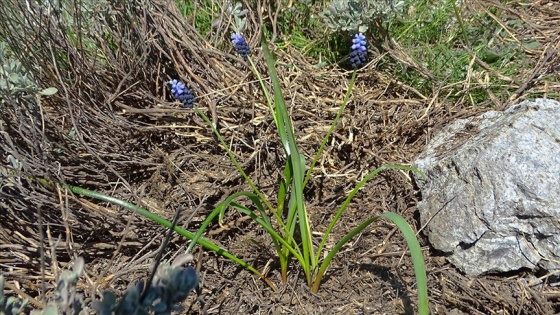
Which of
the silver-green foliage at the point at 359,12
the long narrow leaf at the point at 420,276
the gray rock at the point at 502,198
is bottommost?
the gray rock at the point at 502,198

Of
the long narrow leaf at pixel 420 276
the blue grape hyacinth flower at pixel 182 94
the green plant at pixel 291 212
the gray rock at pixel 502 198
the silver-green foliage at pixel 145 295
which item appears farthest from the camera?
the blue grape hyacinth flower at pixel 182 94

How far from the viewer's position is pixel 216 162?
6.94ft

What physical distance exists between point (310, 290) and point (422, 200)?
496 mm

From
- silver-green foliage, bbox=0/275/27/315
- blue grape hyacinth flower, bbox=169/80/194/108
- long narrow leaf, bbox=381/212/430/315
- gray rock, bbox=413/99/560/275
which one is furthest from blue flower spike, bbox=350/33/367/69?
silver-green foliage, bbox=0/275/27/315

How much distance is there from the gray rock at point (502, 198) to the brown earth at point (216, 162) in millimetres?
73

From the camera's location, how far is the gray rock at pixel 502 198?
5.75 ft

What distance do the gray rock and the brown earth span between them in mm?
73

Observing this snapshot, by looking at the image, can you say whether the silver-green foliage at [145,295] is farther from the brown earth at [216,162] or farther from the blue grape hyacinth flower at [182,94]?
the blue grape hyacinth flower at [182,94]

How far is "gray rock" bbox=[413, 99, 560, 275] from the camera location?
1754 mm

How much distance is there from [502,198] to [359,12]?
3.14 ft

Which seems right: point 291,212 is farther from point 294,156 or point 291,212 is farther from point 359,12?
point 359,12

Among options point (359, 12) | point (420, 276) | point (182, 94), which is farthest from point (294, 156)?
point (359, 12)

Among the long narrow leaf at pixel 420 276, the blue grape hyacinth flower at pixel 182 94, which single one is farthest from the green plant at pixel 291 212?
the blue grape hyacinth flower at pixel 182 94

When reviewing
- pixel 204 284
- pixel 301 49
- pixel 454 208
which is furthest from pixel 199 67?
pixel 454 208
